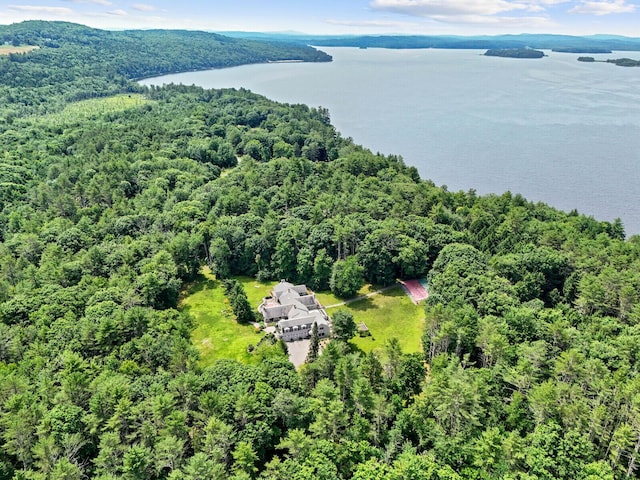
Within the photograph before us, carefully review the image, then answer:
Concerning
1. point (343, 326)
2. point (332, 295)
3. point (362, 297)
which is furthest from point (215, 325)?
point (362, 297)

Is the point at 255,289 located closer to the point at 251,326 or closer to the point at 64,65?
the point at 251,326

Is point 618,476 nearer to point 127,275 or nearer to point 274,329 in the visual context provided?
point 274,329

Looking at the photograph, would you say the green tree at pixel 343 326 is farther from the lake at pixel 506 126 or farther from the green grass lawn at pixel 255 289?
the lake at pixel 506 126

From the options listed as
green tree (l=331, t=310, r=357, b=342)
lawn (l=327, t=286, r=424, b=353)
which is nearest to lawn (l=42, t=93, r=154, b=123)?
lawn (l=327, t=286, r=424, b=353)

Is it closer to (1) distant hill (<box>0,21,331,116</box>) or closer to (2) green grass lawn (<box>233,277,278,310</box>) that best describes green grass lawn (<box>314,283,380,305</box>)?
(2) green grass lawn (<box>233,277,278,310</box>)

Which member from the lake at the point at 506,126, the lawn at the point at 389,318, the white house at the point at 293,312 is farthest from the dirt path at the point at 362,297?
the lake at the point at 506,126

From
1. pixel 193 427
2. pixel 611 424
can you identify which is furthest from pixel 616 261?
pixel 193 427

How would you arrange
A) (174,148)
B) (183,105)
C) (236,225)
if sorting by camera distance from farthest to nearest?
(183,105) → (174,148) → (236,225)
